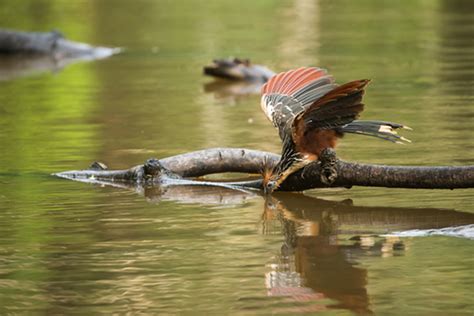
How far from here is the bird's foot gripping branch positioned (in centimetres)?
802

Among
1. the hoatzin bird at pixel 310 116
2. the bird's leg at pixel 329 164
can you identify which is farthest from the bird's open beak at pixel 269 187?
the bird's leg at pixel 329 164

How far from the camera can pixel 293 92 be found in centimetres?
913

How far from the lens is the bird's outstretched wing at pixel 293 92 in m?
8.97

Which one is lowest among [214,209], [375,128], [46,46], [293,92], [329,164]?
[214,209]

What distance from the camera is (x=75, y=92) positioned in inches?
652

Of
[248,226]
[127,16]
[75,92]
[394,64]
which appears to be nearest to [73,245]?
[248,226]

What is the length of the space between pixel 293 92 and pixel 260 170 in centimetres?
65

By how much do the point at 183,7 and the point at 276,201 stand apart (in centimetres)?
2471

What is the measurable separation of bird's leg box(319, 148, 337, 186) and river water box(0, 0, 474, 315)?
23 cm

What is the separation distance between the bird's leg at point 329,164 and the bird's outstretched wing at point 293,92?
0.55 meters

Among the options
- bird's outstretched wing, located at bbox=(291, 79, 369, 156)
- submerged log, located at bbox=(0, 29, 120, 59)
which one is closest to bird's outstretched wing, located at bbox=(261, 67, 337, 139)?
bird's outstretched wing, located at bbox=(291, 79, 369, 156)

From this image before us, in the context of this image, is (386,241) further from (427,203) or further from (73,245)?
(73,245)

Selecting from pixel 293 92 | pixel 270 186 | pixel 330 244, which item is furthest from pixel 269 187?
pixel 330 244

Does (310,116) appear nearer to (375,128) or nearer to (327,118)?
(327,118)
